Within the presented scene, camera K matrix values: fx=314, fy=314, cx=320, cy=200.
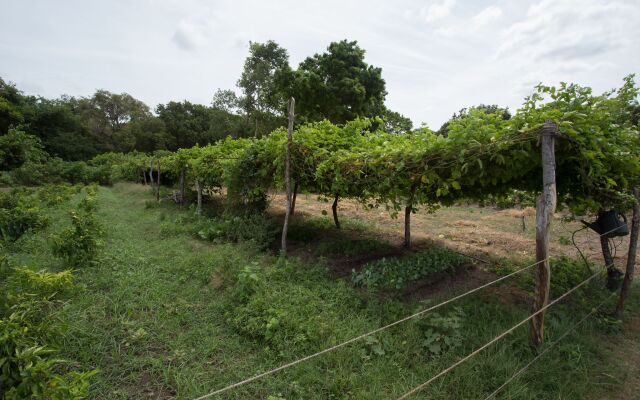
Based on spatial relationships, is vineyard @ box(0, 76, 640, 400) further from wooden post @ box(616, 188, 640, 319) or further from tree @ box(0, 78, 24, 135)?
tree @ box(0, 78, 24, 135)

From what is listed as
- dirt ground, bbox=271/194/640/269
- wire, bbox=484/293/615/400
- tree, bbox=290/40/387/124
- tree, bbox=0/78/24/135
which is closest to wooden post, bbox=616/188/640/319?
wire, bbox=484/293/615/400

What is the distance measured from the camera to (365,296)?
4500 millimetres

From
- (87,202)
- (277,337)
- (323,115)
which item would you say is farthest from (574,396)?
(323,115)

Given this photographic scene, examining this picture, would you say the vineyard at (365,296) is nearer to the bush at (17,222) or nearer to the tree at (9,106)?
the bush at (17,222)

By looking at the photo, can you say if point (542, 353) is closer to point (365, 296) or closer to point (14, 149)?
point (365, 296)

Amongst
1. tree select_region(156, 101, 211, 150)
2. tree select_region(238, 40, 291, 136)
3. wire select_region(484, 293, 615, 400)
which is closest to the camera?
wire select_region(484, 293, 615, 400)

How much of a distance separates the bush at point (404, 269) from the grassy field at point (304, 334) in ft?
0.70

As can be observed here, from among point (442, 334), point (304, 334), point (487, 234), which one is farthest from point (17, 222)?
point (487, 234)

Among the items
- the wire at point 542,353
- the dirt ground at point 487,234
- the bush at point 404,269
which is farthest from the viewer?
the dirt ground at point 487,234

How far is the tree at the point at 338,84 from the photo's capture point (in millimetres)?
18828

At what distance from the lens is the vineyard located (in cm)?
282

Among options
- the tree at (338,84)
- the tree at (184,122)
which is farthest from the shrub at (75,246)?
the tree at (184,122)

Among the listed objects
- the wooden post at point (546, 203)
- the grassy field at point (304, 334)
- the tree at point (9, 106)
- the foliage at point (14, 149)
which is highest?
the tree at point (9, 106)

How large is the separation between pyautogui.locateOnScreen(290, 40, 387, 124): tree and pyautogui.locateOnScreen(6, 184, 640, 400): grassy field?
1496cm
